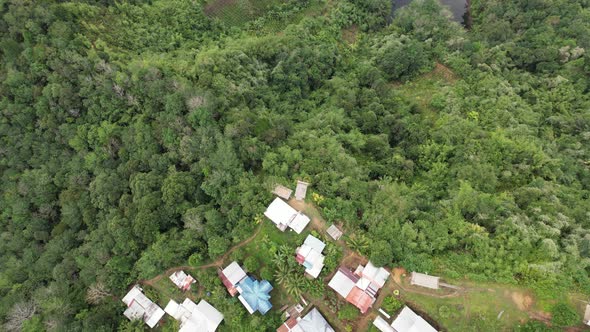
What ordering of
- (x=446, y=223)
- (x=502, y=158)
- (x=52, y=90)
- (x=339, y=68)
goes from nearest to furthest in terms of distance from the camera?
(x=446, y=223)
(x=502, y=158)
(x=52, y=90)
(x=339, y=68)

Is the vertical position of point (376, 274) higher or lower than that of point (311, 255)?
higher

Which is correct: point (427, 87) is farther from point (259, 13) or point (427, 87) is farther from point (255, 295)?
point (255, 295)

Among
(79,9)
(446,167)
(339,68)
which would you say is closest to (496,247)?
(446,167)

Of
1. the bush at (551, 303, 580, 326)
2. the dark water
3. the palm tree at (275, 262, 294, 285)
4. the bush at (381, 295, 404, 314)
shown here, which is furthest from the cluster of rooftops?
the dark water

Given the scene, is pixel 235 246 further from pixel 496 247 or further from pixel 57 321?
pixel 496 247

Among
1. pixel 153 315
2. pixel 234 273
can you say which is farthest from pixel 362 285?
pixel 153 315

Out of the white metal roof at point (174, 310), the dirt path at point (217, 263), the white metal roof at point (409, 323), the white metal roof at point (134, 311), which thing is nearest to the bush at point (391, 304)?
the white metal roof at point (409, 323)
